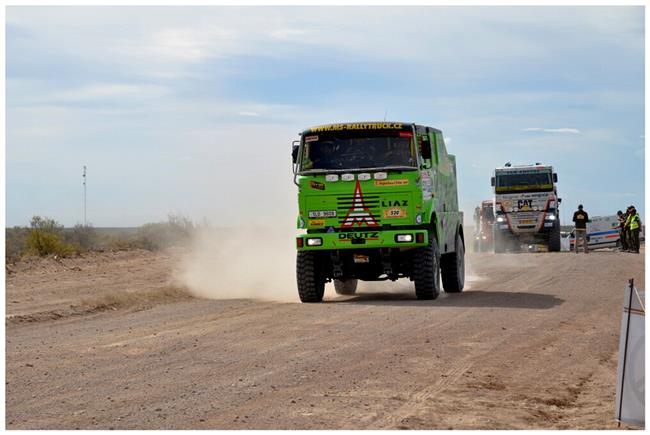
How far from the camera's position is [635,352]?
287 inches

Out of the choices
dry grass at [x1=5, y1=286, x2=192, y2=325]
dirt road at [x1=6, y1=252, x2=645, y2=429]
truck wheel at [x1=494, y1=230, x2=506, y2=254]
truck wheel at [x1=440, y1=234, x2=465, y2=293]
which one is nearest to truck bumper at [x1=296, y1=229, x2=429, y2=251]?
dirt road at [x1=6, y1=252, x2=645, y2=429]

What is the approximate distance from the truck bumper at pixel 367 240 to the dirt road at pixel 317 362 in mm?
1017

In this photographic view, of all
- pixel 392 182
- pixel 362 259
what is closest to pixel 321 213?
pixel 362 259

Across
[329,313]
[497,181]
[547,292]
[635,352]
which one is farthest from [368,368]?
[497,181]

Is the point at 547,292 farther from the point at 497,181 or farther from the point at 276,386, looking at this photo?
the point at 497,181

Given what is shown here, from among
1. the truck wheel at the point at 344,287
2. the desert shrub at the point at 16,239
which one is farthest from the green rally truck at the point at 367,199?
the desert shrub at the point at 16,239

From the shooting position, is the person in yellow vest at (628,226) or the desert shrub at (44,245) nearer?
the desert shrub at (44,245)

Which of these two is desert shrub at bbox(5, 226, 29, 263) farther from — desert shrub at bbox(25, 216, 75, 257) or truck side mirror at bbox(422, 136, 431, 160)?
truck side mirror at bbox(422, 136, 431, 160)

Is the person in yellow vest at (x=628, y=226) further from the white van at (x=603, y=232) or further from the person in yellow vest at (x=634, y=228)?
the white van at (x=603, y=232)

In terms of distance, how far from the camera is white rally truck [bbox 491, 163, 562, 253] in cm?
3847

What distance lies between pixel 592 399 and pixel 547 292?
10.3m

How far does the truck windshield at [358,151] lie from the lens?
1681 cm

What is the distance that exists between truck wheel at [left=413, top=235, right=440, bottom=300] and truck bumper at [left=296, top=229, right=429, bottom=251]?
254 mm

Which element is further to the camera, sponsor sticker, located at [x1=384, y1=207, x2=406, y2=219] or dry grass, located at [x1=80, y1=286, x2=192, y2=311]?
dry grass, located at [x1=80, y1=286, x2=192, y2=311]
